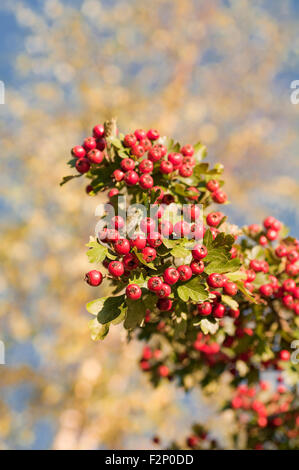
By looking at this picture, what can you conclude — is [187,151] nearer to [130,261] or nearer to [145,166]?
[145,166]

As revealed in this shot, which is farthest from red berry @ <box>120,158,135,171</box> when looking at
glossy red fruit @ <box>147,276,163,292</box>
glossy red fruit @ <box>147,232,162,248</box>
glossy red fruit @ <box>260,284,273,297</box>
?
glossy red fruit @ <box>260,284,273,297</box>

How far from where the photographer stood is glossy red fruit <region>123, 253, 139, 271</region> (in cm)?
213

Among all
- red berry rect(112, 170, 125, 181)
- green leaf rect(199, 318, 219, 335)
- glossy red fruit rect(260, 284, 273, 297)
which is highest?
red berry rect(112, 170, 125, 181)

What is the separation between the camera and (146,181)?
97.2 inches

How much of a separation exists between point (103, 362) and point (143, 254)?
8.64 m

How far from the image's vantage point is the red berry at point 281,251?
2930 mm

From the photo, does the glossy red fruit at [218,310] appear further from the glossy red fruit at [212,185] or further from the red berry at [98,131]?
the red berry at [98,131]

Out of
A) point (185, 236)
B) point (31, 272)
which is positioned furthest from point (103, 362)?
point (185, 236)

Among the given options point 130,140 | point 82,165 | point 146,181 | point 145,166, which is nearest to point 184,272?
point 146,181

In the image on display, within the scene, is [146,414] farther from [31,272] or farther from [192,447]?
[192,447]

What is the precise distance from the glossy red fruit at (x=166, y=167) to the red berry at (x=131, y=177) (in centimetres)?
21

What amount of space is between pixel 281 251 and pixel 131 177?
136 centimetres

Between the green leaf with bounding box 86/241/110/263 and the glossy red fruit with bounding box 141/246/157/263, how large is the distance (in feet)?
0.72

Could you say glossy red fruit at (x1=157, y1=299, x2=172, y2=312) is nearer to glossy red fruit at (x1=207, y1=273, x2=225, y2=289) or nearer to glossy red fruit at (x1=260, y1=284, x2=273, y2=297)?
glossy red fruit at (x1=207, y1=273, x2=225, y2=289)
